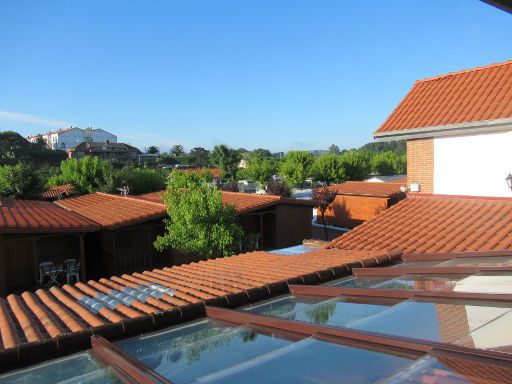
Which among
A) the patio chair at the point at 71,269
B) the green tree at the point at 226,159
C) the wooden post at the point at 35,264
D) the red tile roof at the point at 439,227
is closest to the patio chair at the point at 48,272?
the wooden post at the point at 35,264

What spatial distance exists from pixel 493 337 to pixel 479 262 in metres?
3.85

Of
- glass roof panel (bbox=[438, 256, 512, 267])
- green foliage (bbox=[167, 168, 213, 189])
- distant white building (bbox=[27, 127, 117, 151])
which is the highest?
distant white building (bbox=[27, 127, 117, 151])

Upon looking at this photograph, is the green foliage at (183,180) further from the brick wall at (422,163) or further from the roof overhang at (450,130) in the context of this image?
the brick wall at (422,163)

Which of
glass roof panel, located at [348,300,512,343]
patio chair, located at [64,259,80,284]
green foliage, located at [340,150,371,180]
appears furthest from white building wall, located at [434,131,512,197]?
green foliage, located at [340,150,371,180]

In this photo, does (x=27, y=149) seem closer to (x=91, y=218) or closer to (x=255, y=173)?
(x=255, y=173)

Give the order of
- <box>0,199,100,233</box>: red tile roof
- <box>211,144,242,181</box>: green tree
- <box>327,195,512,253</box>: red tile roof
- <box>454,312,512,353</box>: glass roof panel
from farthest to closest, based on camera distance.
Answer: <box>211,144,242,181</box>: green tree → <box>0,199,100,233</box>: red tile roof → <box>327,195,512,253</box>: red tile roof → <box>454,312,512,353</box>: glass roof panel

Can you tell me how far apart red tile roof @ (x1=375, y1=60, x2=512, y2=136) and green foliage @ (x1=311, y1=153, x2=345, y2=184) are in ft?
140

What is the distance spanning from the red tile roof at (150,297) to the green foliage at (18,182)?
22.8 m

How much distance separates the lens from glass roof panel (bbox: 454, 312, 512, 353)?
2668 mm

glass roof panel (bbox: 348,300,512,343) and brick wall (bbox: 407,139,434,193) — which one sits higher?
brick wall (bbox: 407,139,434,193)

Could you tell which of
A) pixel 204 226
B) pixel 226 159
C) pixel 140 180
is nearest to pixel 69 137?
pixel 226 159

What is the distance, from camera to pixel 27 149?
269ft

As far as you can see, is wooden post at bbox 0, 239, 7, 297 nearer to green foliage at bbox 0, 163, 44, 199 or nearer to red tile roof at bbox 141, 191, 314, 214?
red tile roof at bbox 141, 191, 314, 214

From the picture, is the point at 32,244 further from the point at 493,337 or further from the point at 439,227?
the point at 493,337
